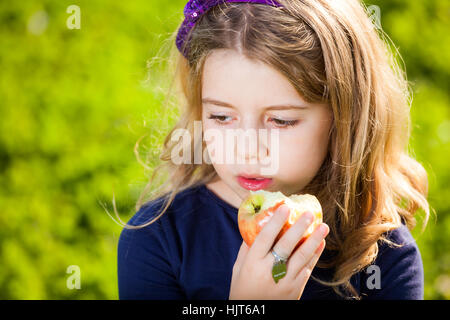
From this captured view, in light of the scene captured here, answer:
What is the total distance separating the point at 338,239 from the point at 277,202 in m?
0.50

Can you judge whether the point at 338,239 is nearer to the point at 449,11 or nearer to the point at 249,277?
the point at 249,277

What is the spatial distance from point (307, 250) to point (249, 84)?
0.54 meters

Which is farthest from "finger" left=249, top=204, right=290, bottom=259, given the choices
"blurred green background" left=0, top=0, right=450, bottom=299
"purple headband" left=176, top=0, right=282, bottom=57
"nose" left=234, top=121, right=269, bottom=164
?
"blurred green background" left=0, top=0, right=450, bottom=299

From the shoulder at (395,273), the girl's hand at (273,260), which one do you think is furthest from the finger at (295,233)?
→ the shoulder at (395,273)

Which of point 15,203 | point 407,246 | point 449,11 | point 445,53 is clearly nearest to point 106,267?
point 15,203

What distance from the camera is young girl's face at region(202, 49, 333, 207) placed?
5.52 ft

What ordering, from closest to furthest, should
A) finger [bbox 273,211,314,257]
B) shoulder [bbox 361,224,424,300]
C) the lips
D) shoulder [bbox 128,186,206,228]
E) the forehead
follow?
finger [bbox 273,211,314,257] → the forehead → the lips → shoulder [bbox 361,224,424,300] → shoulder [bbox 128,186,206,228]

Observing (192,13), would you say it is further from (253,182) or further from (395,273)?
(395,273)

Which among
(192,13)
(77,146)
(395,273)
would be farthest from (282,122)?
(77,146)

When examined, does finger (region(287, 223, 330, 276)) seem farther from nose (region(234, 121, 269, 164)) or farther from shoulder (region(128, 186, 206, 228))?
shoulder (region(128, 186, 206, 228))

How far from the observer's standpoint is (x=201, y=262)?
1.96m

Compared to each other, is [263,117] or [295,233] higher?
[263,117]

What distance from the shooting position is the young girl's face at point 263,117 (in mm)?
1683

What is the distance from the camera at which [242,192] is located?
197cm
